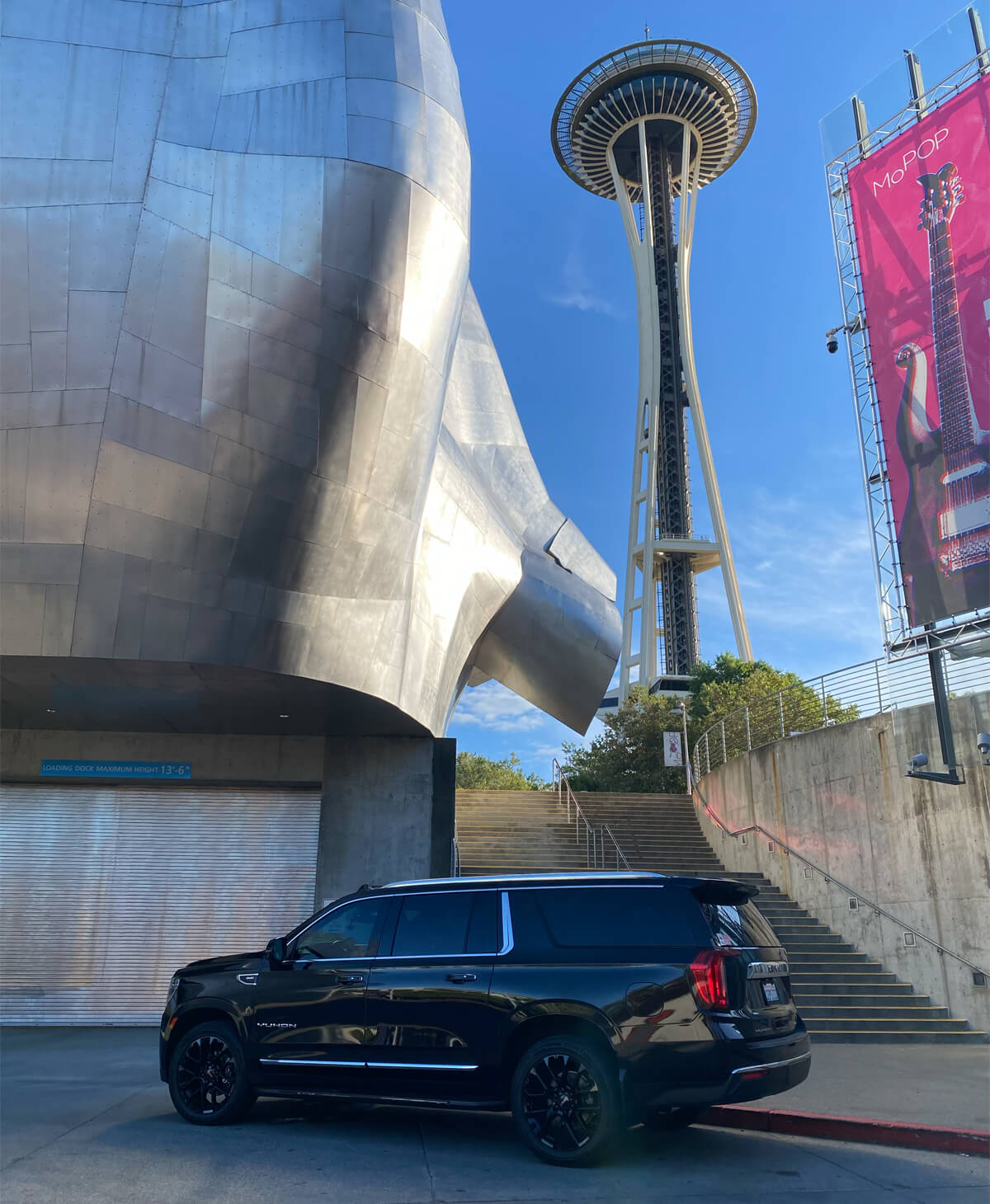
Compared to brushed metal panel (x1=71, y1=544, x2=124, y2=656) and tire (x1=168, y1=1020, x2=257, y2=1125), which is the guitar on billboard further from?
tire (x1=168, y1=1020, x2=257, y2=1125)

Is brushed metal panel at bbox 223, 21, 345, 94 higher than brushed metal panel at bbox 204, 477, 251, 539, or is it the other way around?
brushed metal panel at bbox 223, 21, 345, 94

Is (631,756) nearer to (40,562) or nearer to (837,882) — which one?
(837,882)

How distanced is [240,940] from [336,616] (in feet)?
19.5

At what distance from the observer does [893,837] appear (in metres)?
14.7

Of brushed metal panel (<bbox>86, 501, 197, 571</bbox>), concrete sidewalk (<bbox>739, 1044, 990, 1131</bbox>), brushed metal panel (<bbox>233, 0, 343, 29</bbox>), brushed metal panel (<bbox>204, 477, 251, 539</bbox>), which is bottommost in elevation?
concrete sidewalk (<bbox>739, 1044, 990, 1131</bbox>)

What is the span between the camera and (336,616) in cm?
1312

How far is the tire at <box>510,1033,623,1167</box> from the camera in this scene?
216 inches

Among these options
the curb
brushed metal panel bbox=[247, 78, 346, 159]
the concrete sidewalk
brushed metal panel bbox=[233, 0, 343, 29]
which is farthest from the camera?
brushed metal panel bbox=[233, 0, 343, 29]

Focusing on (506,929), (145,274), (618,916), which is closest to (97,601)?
(145,274)

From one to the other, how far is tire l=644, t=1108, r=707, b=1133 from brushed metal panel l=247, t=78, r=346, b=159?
11.5 meters

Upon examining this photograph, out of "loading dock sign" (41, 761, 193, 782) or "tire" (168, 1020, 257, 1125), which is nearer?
"tire" (168, 1020, 257, 1125)

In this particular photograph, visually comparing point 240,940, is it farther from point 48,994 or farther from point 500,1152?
point 500,1152

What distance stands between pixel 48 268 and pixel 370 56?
5.41 m

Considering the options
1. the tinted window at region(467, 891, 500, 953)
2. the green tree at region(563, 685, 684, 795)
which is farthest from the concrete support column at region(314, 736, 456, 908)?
the green tree at region(563, 685, 684, 795)
